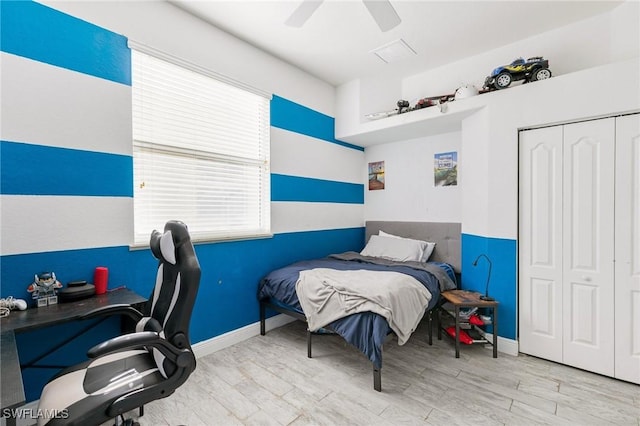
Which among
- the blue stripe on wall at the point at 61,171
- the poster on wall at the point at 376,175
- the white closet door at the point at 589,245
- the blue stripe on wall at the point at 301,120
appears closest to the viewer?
the blue stripe on wall at the point at 61,171

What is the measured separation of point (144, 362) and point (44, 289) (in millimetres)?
907

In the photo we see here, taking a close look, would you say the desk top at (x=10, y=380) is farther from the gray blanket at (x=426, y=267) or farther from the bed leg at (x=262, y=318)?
the gray blanket at (x=426, y=267)

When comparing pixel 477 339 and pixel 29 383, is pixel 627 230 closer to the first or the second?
pixel 477 339

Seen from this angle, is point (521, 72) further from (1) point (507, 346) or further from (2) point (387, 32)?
(1) point (507, 346)

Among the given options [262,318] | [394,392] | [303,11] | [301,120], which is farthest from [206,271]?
[303,11]

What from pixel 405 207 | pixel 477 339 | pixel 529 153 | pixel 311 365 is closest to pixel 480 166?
pixel 529 153

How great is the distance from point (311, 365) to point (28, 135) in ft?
8.63

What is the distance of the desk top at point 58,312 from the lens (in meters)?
1.43

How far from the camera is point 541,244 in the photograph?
8.32ft

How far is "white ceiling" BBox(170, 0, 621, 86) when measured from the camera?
Answer: 2396 mm

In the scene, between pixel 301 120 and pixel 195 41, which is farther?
pixel 301 120

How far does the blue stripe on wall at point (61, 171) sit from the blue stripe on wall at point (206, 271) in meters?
0.42

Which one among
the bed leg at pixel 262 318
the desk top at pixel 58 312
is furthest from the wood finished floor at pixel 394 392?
the desk top at pixel 58 312

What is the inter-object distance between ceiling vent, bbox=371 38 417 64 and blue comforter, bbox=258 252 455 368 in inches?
94.3
